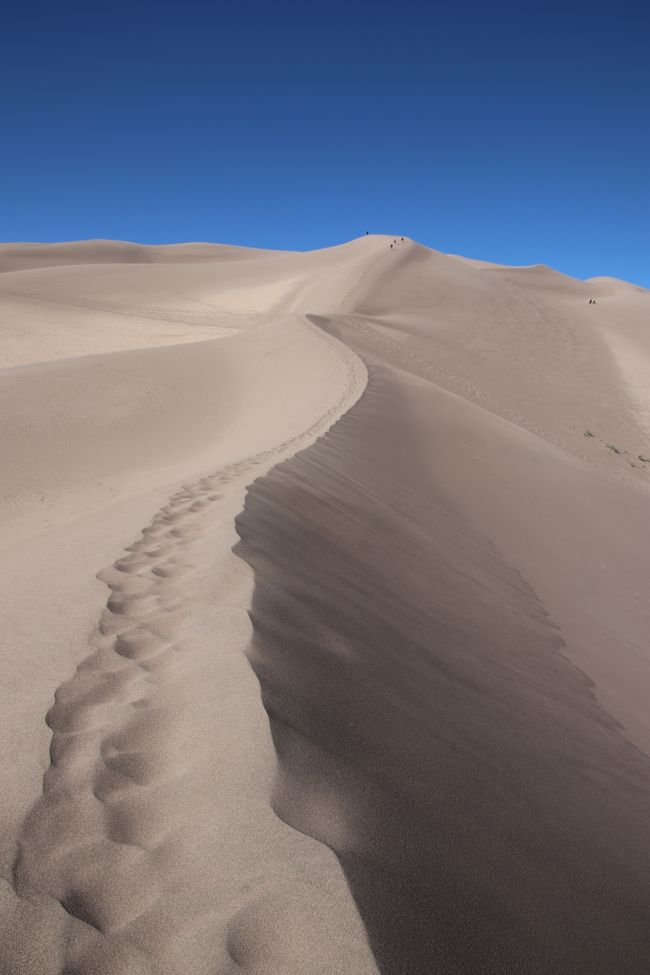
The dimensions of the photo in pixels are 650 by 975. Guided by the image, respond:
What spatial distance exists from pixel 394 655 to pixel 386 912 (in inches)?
62.1

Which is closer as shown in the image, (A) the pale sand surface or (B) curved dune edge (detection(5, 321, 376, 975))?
(B) curved dune edge (detection(5, 321, 376, 975))

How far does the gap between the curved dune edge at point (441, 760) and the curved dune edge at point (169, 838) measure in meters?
0.10

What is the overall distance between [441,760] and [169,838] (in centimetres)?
95

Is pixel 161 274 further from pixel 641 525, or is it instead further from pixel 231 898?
pixel 231 898

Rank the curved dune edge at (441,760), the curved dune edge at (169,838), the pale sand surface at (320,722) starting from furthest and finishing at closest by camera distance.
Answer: the curved dune edge at (441,760) < the pale sand surface at (320,722) < the curved dune edge at (169,838)

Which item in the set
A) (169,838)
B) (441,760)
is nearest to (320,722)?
(441,760)

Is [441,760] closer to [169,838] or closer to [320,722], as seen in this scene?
[320,722]

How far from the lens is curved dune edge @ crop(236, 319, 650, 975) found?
1673 mm

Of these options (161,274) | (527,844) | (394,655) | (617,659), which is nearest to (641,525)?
(617,659)

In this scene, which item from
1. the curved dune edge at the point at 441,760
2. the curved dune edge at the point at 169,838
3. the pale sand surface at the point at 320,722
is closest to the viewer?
the curved dune edge at the point at 169,838

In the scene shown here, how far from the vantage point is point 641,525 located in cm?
1012

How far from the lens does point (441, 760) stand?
233 centimetres

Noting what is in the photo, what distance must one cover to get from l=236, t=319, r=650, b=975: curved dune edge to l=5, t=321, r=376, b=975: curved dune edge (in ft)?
0.32

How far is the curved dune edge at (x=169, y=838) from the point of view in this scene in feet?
4.72
